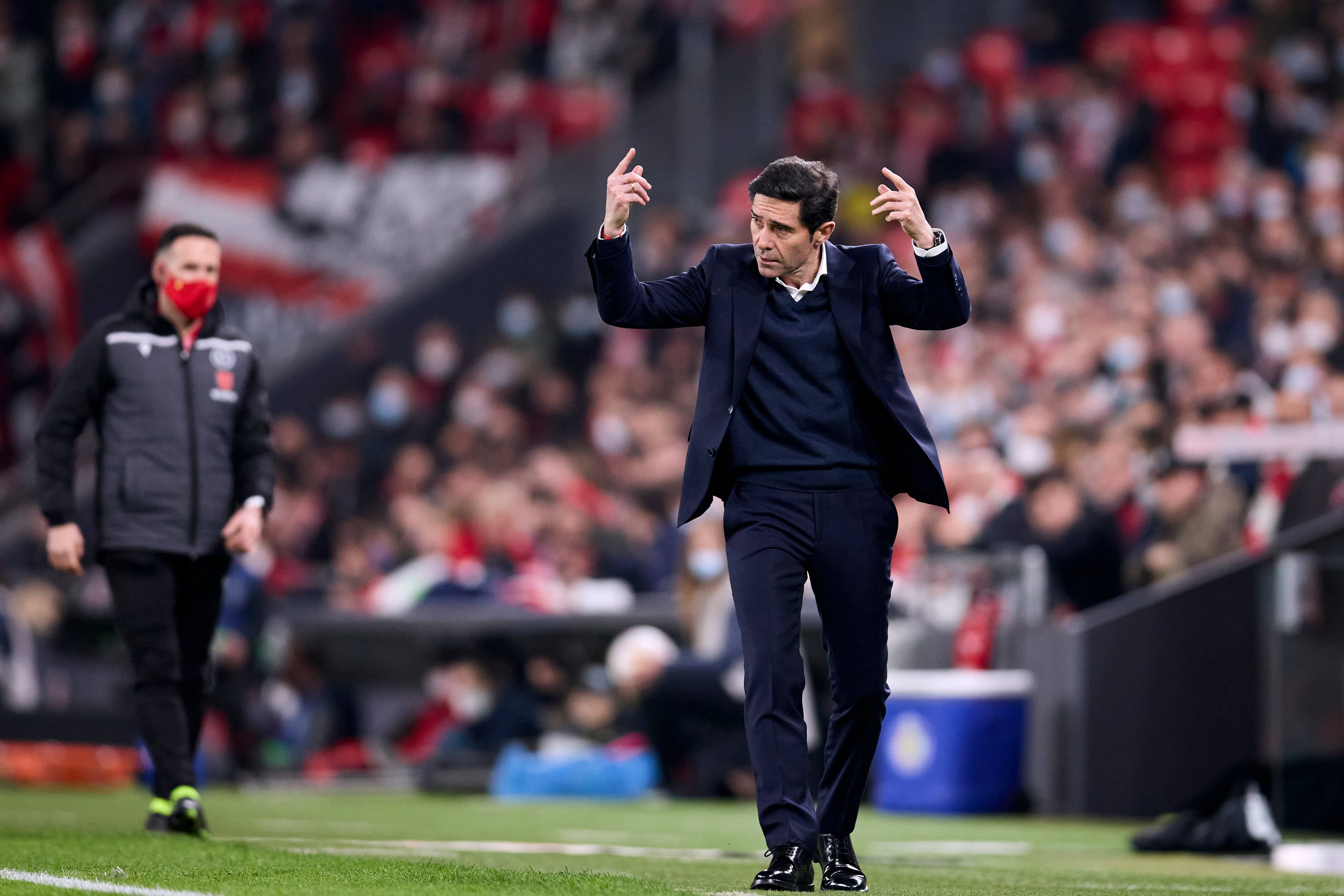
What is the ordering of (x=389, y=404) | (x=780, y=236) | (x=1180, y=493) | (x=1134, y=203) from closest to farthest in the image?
(x=780, y=236) < (x=1180, y=493) < (x=1134, y=203) < (x=389, y=404)

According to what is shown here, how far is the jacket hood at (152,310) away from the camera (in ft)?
22.0

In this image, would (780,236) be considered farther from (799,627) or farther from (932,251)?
(799,627)

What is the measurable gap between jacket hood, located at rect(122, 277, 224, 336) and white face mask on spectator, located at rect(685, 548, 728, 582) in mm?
4735

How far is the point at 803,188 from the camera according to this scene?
16.2 ft

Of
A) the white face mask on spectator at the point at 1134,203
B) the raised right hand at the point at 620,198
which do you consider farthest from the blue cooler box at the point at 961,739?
the white face mask on spectator at the point at 1134,203

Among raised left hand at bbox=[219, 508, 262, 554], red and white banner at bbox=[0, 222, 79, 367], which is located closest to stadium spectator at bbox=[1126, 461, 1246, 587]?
raised left hand at bbox=[219, 508, 262, 554]

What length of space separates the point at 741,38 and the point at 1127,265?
7178 mm

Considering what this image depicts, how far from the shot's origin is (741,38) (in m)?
20.3

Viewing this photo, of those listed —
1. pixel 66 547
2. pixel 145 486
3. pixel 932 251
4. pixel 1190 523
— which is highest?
pixel 932 251

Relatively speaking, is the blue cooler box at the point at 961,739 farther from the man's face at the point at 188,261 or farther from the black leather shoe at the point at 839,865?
the black leather shoe at the point at 839,865

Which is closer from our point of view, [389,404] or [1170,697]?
[1170,697]

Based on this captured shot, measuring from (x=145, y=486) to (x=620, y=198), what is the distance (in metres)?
2.41

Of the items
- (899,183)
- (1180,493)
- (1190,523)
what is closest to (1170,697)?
(1190,523)

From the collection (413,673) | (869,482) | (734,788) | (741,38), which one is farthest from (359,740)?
(741,38)
